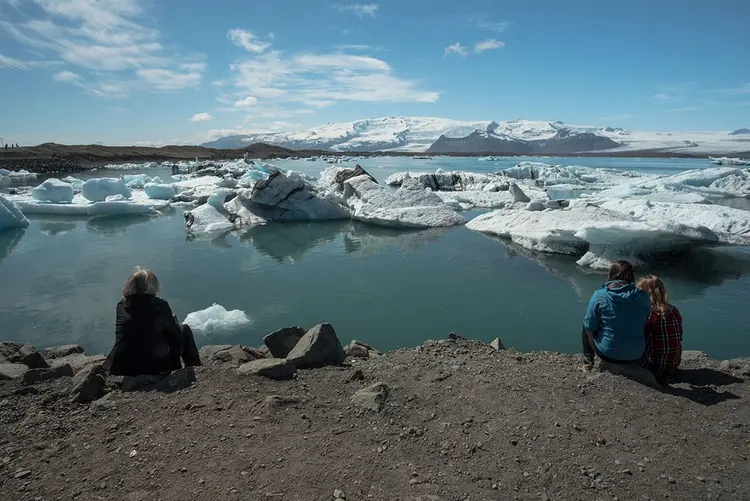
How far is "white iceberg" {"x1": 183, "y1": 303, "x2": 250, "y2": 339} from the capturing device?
5.58 metres

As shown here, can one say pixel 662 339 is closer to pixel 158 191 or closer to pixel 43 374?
pixel 43 374

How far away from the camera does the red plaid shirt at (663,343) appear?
3314 mm

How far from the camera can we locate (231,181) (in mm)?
21016

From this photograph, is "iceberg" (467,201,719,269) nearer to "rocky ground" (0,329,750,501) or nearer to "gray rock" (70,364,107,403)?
"rocky ground" (0,329,750,501)

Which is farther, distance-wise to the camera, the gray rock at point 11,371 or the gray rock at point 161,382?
the gray rock at point 11,371

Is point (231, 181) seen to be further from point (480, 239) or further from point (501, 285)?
point (501, 285)

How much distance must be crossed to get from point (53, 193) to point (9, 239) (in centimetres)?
558

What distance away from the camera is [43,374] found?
10.2 feet

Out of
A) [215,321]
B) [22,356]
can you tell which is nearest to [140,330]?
[22,356]

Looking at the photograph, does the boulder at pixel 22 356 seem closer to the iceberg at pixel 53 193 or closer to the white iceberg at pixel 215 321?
the white iceberg at pixel 215 321

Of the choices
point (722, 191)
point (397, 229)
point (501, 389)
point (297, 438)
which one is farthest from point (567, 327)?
point (722, 191)

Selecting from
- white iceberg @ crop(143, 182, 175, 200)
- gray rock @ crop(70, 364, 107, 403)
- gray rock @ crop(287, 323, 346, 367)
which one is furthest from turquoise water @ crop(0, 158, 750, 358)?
white iceberg @ crop(143, 182, 175, 200)

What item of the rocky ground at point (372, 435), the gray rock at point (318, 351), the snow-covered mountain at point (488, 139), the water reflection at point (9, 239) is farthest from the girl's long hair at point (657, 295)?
the snow-covered mountain at point (488, 139)

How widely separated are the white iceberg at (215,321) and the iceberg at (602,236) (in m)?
6.39
